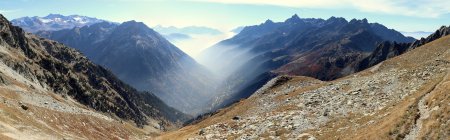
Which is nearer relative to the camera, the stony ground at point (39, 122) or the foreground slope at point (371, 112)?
the foreground slope at point (371, 112)

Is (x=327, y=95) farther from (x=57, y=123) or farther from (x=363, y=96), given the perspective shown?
(x=57, y=123)

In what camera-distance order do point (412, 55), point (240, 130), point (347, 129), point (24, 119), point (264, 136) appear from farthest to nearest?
point (412, 55), point (24, 119), point (240, 130), point (264, 136), point (347, 129)

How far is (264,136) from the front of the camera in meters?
49.1

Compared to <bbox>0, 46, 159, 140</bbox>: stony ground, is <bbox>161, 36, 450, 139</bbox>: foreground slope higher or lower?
higher

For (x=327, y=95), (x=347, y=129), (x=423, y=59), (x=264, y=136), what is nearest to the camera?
(x=347, y=129)

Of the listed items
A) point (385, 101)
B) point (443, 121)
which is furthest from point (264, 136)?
point (443, 121)

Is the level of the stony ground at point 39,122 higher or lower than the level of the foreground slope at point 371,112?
lower

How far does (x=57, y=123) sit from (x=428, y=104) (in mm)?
74155

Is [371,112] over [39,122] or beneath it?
over

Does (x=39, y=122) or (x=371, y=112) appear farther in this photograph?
(x=39, y=122)

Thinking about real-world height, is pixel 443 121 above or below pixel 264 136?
above

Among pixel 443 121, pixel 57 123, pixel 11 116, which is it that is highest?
pixel 443 121

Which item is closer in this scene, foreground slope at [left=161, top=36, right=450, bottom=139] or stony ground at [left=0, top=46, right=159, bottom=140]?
foreground slope at [left=161, top=36, right=450, bottom=139]

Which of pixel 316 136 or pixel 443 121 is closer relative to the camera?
pixel 443 121
